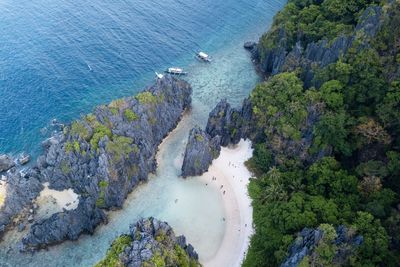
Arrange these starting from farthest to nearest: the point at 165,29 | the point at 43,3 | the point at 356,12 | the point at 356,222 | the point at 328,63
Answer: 1. the point at 43,3
2. the point at 165,29
3. the point at 356,12
4. the point at 328,63
5. the point at 356,222

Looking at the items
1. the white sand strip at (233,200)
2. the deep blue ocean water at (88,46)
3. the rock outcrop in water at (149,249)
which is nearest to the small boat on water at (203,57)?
the deep blue ocean water at (88,46)

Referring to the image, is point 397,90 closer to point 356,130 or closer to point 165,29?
point 356,130

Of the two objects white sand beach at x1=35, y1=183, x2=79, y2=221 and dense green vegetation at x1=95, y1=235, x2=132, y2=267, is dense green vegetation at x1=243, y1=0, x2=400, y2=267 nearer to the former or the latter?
dense green vegetation at x1=95, y1=235, x2=132, y2=267

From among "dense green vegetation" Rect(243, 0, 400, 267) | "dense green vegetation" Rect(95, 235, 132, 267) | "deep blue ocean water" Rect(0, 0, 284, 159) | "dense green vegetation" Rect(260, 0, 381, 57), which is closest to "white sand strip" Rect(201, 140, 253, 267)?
"dense green vegetation" Rect(243, 0, 400, 267)

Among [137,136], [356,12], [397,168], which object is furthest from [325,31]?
[137,136]

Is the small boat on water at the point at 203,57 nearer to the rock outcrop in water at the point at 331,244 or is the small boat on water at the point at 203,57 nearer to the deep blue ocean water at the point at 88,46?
the deep blue ocean water at the point at 88,46

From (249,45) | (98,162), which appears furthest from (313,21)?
(98,162)

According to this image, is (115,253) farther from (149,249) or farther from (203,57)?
(203,57)
